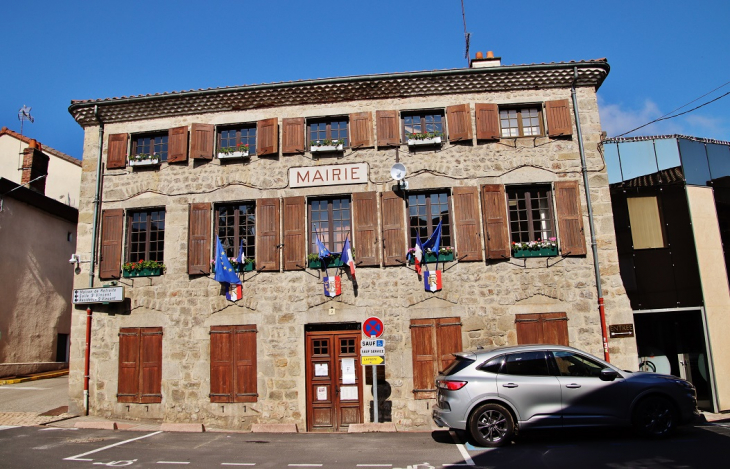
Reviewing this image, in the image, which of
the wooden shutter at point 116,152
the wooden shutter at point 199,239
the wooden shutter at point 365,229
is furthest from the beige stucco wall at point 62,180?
the wooden shutter at point 365,229

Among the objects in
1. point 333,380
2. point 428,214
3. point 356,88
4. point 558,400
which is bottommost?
point 558,400

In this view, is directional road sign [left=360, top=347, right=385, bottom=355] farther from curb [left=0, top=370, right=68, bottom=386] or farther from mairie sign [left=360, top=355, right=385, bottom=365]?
curb [left=0, top=370, right=68, bottom=386]

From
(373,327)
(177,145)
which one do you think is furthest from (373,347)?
(177,145)

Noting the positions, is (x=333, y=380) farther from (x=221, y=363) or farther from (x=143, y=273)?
(x=143, y=273)

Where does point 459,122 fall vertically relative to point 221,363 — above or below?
above

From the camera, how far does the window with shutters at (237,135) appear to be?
14453 millimetres

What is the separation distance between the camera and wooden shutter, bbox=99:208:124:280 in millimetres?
13961

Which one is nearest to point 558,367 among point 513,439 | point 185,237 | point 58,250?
point 513,439

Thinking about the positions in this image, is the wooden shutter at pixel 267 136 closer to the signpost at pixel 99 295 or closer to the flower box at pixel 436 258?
the flower box at pixel 436 258

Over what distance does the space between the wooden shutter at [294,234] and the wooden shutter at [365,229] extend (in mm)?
1365

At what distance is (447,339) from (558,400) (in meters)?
4.15

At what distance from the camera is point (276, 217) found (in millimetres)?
13625

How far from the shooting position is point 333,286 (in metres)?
13.1

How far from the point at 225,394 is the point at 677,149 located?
13301 mm
